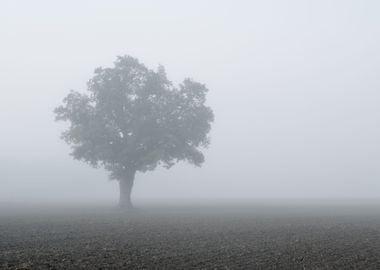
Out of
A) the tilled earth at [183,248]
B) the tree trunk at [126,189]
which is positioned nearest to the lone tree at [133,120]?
the tree trunk at [126,189]

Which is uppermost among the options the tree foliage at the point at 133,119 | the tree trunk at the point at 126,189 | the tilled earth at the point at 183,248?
the tree foliage at the point at 133,119

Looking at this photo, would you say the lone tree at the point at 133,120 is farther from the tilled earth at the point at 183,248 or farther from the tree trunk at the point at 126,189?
the tilled earth at the point at 183,248

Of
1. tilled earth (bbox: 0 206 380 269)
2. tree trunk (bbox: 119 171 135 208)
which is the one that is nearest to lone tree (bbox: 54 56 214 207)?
tree trunk (bbox: 119 171 135 208)

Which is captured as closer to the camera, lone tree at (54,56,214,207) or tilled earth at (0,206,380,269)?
tilled earth at (0,206,380,269)

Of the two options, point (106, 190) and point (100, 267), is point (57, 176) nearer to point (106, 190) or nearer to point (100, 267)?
point (106, 190)

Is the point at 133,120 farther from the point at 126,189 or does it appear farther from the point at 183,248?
the point at 183,248

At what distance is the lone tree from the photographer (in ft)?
222

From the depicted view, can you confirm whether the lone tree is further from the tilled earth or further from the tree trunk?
the tilled earth

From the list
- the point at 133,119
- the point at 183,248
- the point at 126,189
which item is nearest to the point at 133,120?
the point at 133,119

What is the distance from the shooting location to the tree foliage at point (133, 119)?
6756 cm

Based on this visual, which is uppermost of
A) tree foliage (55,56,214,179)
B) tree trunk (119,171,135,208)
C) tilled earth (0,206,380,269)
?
tree foliage (55,56,214,179)

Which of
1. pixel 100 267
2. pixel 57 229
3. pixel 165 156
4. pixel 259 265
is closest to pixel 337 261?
pixel 259 265

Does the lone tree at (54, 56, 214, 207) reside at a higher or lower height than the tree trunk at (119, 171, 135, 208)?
higher

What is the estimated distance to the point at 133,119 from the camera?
68.6 metres
